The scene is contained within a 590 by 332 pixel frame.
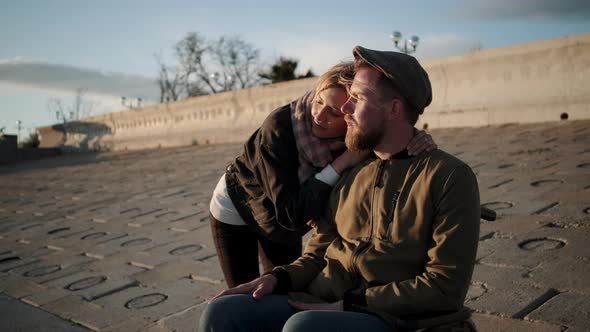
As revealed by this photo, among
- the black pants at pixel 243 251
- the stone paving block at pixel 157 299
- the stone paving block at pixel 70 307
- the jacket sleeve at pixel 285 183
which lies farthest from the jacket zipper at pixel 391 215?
the stone paving block at pixel 70 307

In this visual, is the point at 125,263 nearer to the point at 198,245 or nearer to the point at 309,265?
the point at 198,245

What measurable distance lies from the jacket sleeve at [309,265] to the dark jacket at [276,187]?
8 cm

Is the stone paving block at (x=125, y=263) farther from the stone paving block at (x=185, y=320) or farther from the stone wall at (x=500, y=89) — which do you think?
the stone wall at (x=500, y=89)

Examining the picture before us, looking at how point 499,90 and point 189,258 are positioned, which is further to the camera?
point 499,90

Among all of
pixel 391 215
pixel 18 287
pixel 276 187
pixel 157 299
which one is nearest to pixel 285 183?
pixel 276 187

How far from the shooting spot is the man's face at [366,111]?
6.82 feet

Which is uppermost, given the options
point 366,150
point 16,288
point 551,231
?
point 366,150

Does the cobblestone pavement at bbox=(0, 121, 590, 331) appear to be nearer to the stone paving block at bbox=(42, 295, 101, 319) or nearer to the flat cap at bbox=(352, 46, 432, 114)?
the stone paving block at bbox=(42, 295, 101, 319)

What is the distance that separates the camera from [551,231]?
12.6 feet

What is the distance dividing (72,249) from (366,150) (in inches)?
188

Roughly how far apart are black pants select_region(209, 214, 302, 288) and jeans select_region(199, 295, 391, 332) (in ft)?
2.45

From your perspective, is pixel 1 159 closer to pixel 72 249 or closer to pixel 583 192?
pixel 72 249

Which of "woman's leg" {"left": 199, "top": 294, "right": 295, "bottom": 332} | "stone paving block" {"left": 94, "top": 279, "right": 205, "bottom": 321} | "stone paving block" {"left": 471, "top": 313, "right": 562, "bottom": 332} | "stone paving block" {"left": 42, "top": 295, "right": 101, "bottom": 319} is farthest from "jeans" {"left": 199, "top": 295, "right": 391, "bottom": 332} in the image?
"stone paving block" {"left": 42, "top": 295, "right": 101, "bottom": 319}

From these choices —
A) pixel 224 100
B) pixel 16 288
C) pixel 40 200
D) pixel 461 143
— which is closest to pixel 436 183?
pixel 16 288
